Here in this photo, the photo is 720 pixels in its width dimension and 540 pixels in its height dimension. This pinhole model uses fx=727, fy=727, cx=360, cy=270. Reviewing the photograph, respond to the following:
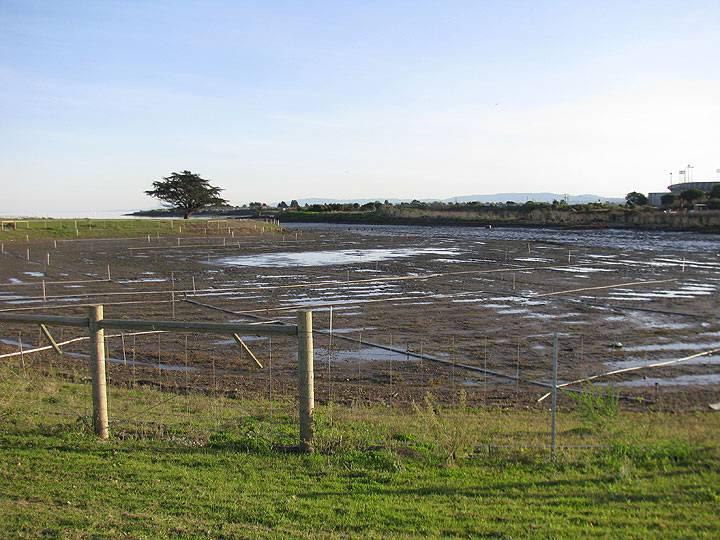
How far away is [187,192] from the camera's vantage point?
109812mm

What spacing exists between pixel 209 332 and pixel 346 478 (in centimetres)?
243

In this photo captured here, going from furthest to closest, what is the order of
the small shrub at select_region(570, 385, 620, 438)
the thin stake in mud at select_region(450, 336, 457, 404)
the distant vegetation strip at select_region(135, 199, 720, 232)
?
the distant vegetation strip at select_region(135, 199, 720, 232) < the thin stake in mud at select_region(450, 336, 457, 404) < the small shrub at select_region(570, 385, 620, 438)

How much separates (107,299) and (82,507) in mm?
21966

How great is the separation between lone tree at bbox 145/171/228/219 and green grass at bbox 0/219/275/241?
22297 mm

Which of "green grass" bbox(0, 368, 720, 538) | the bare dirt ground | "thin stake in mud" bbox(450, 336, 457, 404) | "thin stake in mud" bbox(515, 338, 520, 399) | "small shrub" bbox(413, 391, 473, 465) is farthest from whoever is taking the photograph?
the bare dirt ground

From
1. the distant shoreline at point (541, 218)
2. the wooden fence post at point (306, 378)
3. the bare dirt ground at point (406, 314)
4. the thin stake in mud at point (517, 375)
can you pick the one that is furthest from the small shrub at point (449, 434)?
the distant shoreline at point (541, 218)

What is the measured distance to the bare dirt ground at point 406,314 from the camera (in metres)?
14.2

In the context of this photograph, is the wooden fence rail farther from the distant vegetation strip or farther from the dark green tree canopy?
the dark green tree canopy

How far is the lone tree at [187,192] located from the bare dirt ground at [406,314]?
196 ft

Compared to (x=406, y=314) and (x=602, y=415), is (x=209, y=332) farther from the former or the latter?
(x=406, y=314)

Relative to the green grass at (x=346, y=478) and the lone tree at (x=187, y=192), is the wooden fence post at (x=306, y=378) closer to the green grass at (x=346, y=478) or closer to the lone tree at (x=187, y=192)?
the green grass at (x=346, y=478)

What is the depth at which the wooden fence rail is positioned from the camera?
26.3ft

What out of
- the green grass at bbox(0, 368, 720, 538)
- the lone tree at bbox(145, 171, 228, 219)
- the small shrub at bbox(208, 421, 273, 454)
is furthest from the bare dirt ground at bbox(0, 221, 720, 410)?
the lone tree at bbox(145, 171, 228, 219)

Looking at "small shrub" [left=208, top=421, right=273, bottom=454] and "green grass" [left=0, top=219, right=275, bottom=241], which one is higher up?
"green grass" [left=0, top=219, right=275, bottom=241]
